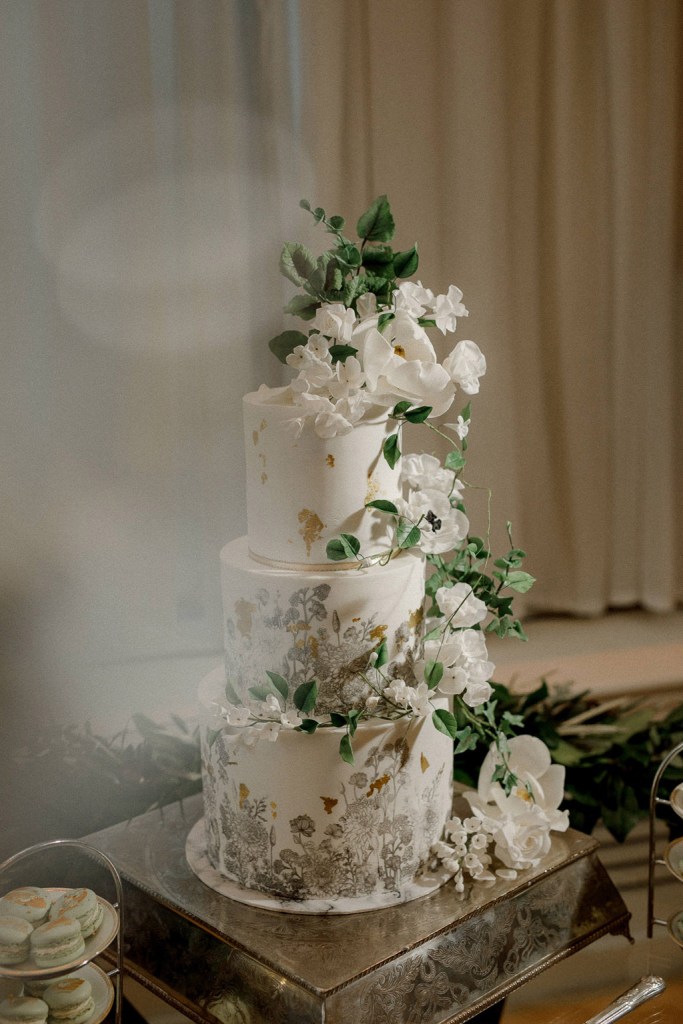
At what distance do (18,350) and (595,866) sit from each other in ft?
3.61

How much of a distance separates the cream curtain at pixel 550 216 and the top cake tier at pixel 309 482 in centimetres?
78

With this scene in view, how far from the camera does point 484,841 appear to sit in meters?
1.24

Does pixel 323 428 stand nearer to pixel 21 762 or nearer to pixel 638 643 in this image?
pixel 21 762

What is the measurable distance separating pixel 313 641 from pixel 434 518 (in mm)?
181

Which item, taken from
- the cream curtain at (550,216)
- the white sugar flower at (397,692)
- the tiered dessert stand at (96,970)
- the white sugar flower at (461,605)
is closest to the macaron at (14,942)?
the tiered dessert stand at (96,970)

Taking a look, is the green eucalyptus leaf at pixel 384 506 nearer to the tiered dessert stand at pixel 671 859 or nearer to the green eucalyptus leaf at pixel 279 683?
the green eucalyptus leaf at pixel 279 683

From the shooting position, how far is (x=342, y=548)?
108cm

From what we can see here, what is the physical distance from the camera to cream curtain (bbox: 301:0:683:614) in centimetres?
180

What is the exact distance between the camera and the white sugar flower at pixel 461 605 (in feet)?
3.77

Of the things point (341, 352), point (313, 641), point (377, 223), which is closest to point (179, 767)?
point (313, 641)

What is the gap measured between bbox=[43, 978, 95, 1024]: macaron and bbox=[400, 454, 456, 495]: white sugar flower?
61cm

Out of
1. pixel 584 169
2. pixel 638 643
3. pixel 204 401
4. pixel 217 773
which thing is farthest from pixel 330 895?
pixel 584 169

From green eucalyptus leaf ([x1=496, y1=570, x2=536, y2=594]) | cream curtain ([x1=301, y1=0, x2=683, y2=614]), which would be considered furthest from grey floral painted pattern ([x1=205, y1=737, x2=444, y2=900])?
cream curtain ([x1=301, y1=0, x2=683, y2=614])

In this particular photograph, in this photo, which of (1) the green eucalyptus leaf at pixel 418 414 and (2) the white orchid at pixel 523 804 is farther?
(2) the white orchid at pixel 523 804
